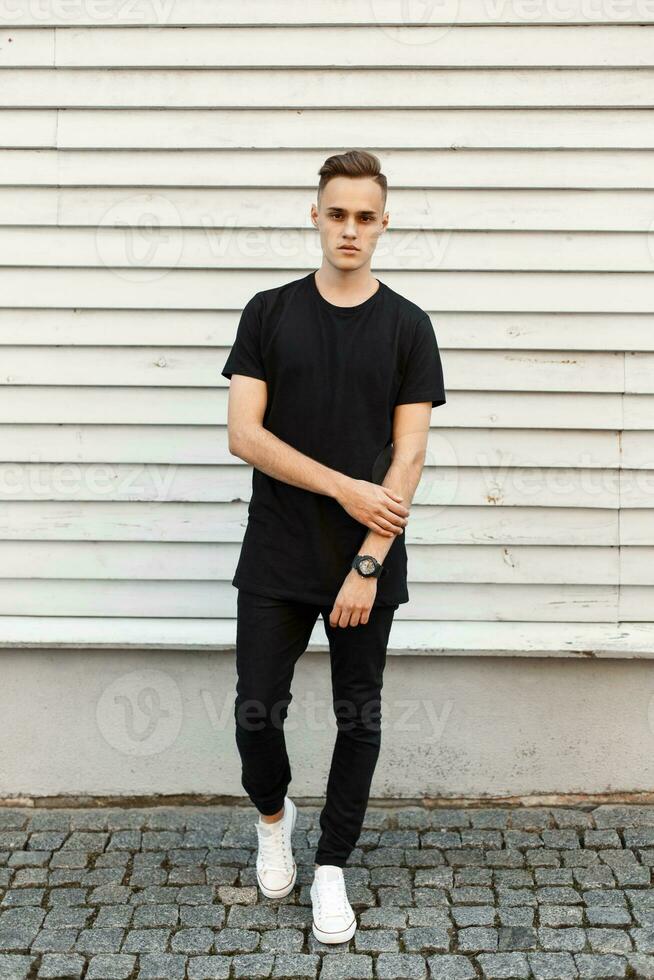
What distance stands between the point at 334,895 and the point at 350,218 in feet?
6.55

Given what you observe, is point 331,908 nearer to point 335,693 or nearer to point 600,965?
point 335,693

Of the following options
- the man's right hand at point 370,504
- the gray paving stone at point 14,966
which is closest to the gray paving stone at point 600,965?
the man's right hand at point 370,504

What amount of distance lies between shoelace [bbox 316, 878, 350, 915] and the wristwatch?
99cm

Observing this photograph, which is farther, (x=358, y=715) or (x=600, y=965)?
(x=358, y=715)

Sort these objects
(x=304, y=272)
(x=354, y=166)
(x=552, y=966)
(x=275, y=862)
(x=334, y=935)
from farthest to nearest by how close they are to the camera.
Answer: (x=304, y=272)
(x=275, y=862)
(x=334, y=935)
(x=552, y=966)
(x=354, y=166)

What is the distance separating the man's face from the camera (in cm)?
301

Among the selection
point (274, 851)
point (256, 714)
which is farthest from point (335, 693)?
point (274, 851)

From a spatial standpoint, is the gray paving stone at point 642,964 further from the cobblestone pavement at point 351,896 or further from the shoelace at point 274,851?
the shoelace at point 274,851

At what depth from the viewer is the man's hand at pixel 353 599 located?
3078 mm

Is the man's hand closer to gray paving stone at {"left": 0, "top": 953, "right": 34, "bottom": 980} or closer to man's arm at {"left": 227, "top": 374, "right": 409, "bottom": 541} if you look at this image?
man's arm at {"left": 227, "top": 374, "right": 409, "bottom": 541}

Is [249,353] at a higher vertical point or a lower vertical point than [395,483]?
higher

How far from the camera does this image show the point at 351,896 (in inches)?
138

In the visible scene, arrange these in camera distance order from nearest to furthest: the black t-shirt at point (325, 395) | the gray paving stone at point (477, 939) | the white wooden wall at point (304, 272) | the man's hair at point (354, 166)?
the man's hair at point (354, 166) → the black t-shirt at point (325, 395) → the gray paving stone at point (477, 939) → the white wooden wall at point (304, 272)

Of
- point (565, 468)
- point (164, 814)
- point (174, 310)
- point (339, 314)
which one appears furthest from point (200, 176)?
point (164, 814)
